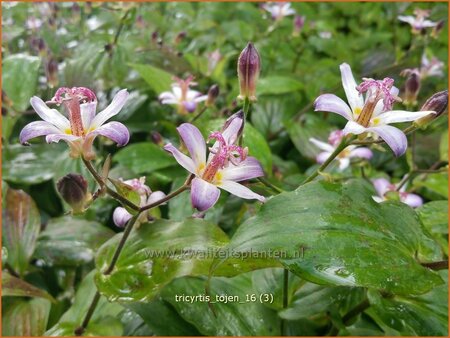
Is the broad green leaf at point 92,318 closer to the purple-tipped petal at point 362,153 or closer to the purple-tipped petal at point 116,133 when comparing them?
the purple-tipped petal at point 116,133

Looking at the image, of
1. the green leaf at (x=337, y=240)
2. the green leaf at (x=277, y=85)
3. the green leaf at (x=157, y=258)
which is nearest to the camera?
the green leaf at (x=337, y=240)

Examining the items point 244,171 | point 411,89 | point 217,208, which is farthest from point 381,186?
point 244,171

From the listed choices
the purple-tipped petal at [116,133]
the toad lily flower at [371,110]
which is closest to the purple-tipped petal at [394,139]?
the toad lily flower at [371,110]

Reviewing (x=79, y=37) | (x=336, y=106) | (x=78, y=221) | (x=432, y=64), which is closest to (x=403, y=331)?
(x=336, y=106)

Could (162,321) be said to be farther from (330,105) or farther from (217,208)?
(330,105)

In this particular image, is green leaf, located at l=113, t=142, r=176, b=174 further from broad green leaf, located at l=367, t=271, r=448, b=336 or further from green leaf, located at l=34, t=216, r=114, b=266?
broad green leaf, located at l=367, t=271, r=448, b=336
